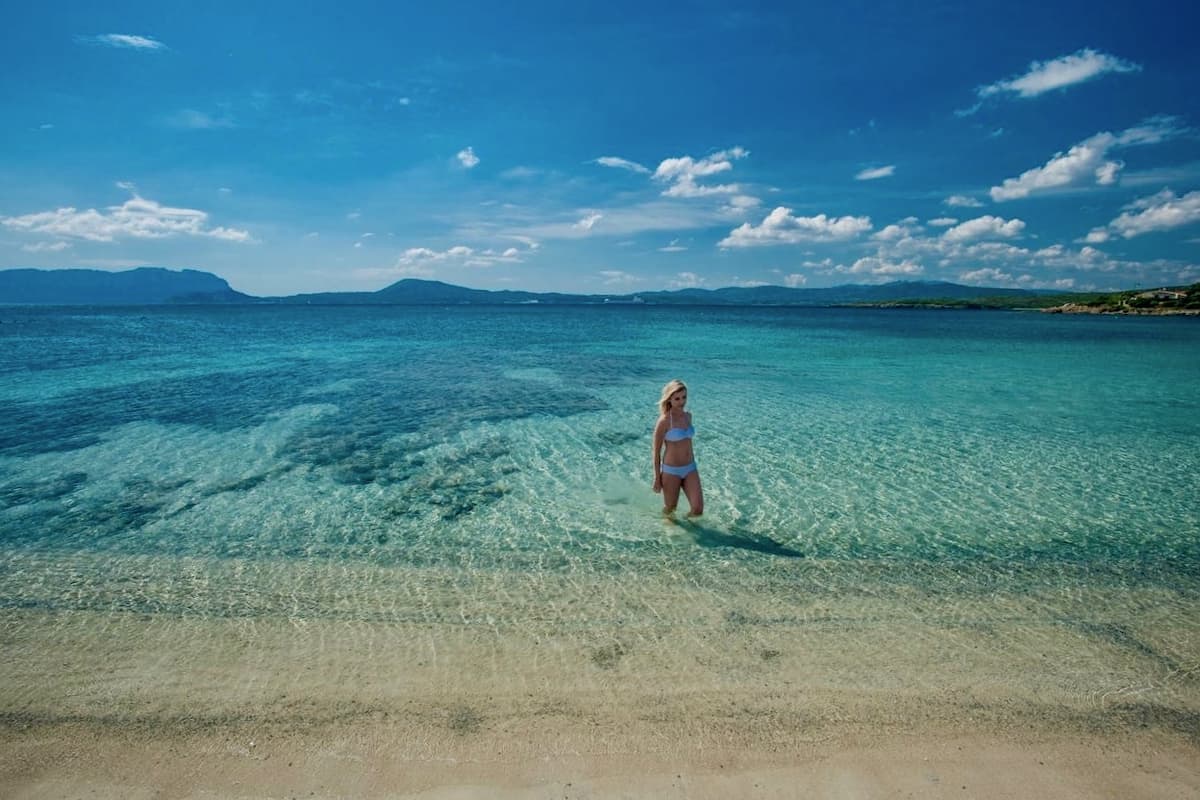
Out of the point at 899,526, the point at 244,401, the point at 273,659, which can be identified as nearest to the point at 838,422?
the point at 899,526

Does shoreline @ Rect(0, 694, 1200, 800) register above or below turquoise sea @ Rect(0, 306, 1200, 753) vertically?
below

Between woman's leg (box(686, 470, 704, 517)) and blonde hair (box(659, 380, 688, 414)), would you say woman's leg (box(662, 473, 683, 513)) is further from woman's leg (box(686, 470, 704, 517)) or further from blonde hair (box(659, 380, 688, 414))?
blonde hair (box(659, 380, 688, 414))

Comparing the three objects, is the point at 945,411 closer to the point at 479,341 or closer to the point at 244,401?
the point at 244,401

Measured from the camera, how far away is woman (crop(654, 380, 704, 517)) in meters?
9.00

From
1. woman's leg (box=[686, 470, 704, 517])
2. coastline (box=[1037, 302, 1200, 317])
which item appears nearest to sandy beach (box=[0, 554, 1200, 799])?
woman's leg (box=[686, 470, 704, 517])

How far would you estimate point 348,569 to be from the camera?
834 centimetres

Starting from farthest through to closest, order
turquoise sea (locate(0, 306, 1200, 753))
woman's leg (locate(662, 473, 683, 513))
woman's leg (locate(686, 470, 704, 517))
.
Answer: woman's leg (locate(662, 473, 683, 513)), woman's leg (locate(686, 470, 704, 517)), turquoise sea (locate(0, 306, 1200, 753))

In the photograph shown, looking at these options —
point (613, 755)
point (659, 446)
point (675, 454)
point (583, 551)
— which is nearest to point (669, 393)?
point (659, 446)

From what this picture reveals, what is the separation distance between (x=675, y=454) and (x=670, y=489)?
27.9 inches

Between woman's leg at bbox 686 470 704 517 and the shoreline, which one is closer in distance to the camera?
the shoreline

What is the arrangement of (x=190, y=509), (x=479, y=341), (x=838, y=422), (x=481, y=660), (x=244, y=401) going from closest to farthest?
(x=481, y=660)
(x=190, y=509)
(x=838, y=422)
(x=244, y=401)
(x=479, y=341)

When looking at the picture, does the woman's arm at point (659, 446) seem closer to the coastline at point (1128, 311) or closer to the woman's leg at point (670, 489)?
the woman's leg at point (670, 489)

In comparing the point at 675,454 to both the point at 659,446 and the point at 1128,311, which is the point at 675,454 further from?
the point at 1128,311

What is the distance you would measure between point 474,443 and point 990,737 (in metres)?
12.5
